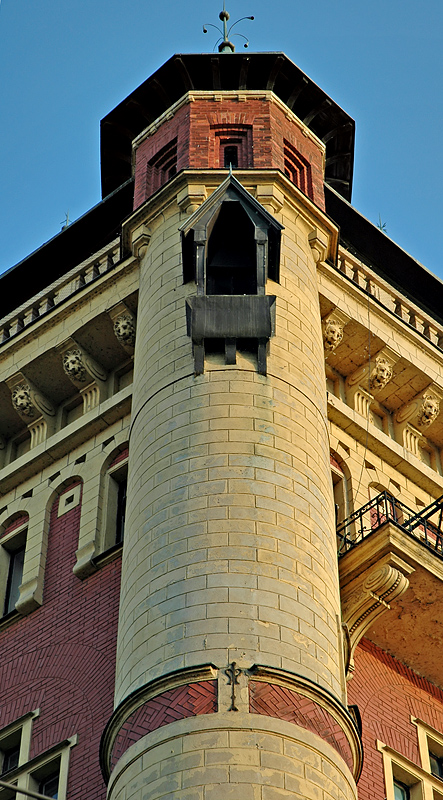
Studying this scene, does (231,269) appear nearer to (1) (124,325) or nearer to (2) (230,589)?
(1) (124,325)

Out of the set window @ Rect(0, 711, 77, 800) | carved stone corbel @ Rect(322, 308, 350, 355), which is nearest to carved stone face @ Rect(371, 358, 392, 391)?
carved stone corbel @ Rect(322, 308, 350, 355)

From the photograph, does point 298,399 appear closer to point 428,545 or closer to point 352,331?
point 428,545

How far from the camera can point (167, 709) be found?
19.6 meters

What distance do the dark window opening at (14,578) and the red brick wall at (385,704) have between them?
630 centimetres

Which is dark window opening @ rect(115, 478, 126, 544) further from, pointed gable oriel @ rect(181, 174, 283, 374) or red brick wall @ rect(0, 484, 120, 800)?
pointed gable oriel @ rect(181, 174, 283, 374)

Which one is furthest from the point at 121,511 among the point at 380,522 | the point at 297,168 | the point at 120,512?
the point at 297,168

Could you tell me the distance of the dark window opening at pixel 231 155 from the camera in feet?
96.3

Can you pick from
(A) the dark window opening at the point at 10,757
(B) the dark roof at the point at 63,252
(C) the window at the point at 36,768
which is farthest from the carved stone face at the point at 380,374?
(A) the dark window opening at the point at 10,757

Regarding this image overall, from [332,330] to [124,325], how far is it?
3.80 meters

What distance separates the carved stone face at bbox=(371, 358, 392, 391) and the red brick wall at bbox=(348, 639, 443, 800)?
20.5 feet

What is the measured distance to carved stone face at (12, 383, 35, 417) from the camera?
3003cm

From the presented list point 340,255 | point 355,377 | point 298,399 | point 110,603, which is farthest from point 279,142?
point 110,603

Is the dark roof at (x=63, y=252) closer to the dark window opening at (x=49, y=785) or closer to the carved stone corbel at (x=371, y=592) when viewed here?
the carved stone corbel at (x=371, y=592)

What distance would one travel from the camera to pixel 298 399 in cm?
2383
